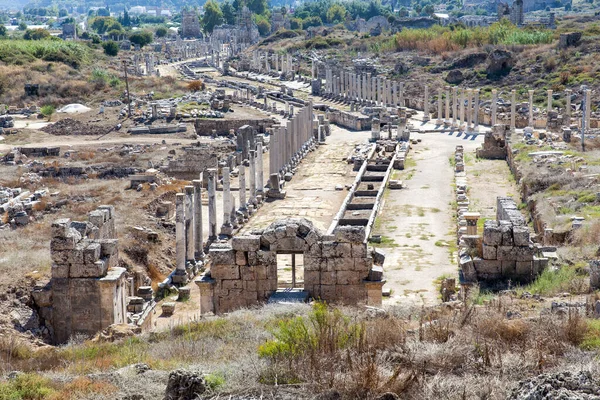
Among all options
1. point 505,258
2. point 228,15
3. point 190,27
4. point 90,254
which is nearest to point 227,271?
point 90,254

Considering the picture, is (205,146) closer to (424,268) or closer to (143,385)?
(424,268)

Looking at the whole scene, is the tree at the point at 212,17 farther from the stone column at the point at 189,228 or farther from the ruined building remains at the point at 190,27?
the stone column at the point at 189,228

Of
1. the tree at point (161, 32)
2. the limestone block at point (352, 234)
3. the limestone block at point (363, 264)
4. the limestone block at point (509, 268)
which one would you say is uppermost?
the limestone block at point (352, 234)

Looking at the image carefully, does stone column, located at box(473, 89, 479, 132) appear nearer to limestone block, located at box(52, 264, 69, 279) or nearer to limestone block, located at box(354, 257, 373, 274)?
limestone block, located at box(354, 257, 373, 274)

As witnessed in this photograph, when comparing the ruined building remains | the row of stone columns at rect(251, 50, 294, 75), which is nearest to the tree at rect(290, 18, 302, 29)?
the ruined building remains

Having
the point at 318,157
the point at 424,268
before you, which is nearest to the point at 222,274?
the point at 424,268

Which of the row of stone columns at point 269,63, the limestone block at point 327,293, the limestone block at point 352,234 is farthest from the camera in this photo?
the row of stone columns at point 269,63

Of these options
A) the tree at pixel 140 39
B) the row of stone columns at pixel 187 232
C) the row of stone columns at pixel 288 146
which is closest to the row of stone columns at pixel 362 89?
the row of stone columns at pixel 288 146

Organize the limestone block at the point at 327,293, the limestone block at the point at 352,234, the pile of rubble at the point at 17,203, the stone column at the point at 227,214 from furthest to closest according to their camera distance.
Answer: the stone column at the point at 227,214 → the pile of rubble at the point at 17,203 → the limestone block at the point at 327,293 → the limestone block at the point at 352,234
